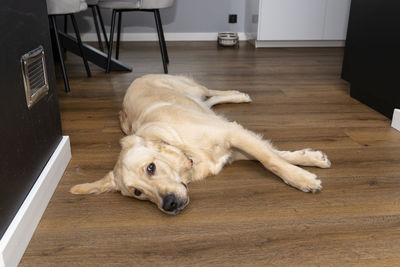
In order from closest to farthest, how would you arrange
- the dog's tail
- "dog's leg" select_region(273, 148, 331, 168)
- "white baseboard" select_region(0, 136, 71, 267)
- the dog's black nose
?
"white baseboard" select_region(0, 136, 71, 267), the dog's black nose, "dog's leg" select_region(273, 148, 331, 168), the dog's tail

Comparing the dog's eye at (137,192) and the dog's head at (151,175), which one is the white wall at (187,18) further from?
the dog's eye at (137,192)

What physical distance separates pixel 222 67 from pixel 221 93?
1158mm

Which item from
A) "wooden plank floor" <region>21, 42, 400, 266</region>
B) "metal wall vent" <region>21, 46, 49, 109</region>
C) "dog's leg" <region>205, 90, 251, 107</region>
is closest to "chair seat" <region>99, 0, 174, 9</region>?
"dog's leg" <region>205, 90, 251, 107</region>

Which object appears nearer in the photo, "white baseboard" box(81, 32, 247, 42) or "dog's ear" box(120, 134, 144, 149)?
"dog's ear" box(120, 134, 144, 149)

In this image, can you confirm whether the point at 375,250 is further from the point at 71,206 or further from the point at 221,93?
the point at 221,93

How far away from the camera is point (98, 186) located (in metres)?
1.44

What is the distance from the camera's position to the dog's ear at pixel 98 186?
4.71 feet

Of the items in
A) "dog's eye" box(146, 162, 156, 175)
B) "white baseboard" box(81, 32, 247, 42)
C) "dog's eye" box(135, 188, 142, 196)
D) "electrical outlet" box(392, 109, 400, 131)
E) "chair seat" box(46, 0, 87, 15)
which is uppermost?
"chair seat" box(46, 0, 87, 15)

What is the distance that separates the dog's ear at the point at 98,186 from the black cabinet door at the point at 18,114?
0.54ft

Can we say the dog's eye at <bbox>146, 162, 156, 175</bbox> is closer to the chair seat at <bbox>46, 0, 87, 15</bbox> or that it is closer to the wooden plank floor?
the wooden plank floor

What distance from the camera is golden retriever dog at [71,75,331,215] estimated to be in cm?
129

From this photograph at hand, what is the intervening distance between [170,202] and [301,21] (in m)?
3.89

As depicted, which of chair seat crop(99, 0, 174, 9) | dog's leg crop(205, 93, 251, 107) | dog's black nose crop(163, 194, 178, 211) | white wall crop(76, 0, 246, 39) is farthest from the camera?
white wall crop(76, 0, 246, 39)

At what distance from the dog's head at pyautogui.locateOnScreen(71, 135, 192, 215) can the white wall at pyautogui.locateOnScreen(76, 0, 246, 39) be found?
4.14 metres
